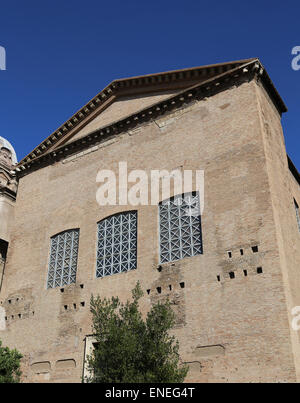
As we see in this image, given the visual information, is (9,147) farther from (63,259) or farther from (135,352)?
(135,352)

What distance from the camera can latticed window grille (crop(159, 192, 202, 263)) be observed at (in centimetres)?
1169

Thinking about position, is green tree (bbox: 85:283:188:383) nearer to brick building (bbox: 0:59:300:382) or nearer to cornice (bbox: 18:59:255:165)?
brick building (bbox: 0:59:300:382)

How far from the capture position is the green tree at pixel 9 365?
1279 centimetres

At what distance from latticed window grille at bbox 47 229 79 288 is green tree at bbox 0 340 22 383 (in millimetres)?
2313

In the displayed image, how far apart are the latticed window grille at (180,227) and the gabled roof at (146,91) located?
3.64 metres

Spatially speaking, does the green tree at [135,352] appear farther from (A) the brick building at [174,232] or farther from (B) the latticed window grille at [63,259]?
(B) the latticed window grille at [63,259]

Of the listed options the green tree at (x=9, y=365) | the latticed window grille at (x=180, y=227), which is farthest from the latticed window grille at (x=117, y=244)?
the green tree at (x=9, y=365)

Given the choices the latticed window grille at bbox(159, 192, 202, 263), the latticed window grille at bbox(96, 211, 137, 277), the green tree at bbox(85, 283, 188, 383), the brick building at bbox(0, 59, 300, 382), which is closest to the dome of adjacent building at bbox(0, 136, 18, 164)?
the brick building at bbox(0, 59, 300, 382)

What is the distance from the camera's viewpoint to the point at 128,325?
32.0ft

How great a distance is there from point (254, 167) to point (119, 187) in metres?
4.67

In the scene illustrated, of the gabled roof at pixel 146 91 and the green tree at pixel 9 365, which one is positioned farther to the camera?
the gabled roof at pixel 146 91

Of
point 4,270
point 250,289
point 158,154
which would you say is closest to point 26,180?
point 4,270
